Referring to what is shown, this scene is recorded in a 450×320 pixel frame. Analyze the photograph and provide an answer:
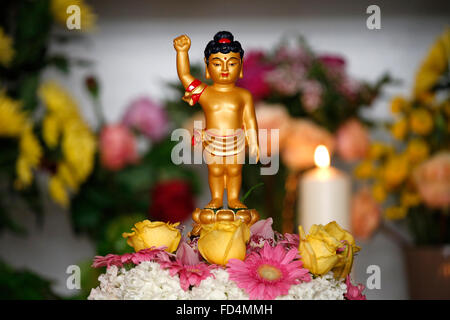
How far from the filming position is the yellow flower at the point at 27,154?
0.85 meters

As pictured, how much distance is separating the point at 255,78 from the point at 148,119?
294 millimetres

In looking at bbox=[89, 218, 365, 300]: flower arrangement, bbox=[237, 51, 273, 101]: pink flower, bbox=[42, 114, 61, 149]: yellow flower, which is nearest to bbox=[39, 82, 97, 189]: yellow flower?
bbox=[42, 114, 61, 149]: yellow flower

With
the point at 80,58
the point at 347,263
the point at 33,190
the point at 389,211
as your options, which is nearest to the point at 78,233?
the point at 33,190

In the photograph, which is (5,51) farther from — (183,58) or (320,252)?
(320,252)

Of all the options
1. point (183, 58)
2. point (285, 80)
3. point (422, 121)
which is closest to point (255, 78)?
point (285, 80)

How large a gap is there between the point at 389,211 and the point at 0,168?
2.48 ft

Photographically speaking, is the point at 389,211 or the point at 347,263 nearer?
the point at 347,263

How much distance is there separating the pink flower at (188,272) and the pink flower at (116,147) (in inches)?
25.5

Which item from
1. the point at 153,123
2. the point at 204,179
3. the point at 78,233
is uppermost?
the point at 153,123

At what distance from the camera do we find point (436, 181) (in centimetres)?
78

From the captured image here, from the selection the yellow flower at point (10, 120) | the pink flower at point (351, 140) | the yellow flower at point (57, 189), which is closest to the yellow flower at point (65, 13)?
the yellow flower at point (10, 120)

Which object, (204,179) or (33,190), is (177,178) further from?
(33,190)

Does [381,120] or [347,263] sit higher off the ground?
[381,120]
